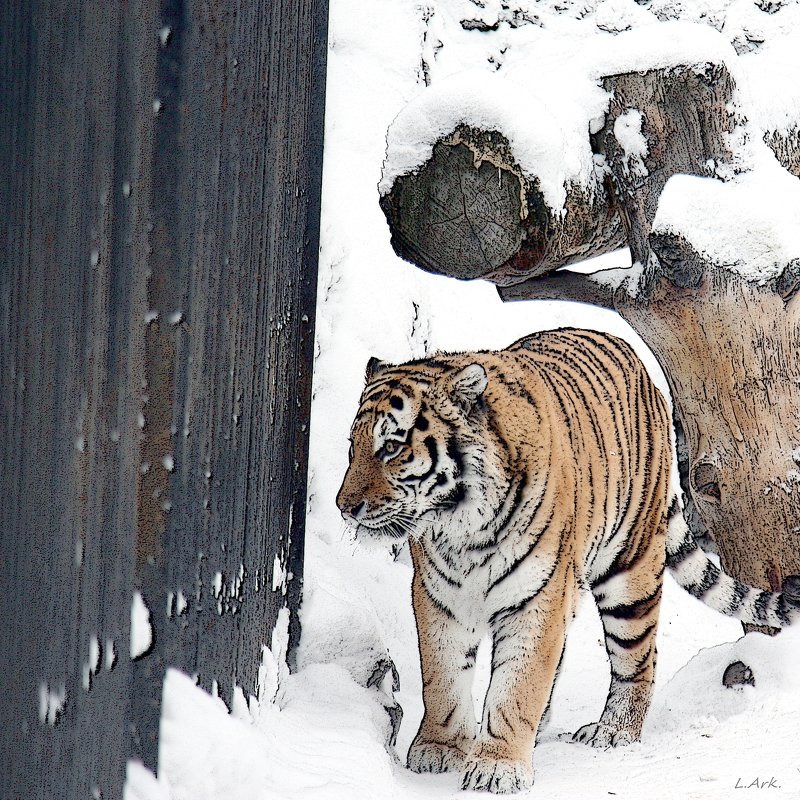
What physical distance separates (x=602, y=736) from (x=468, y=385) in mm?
1228

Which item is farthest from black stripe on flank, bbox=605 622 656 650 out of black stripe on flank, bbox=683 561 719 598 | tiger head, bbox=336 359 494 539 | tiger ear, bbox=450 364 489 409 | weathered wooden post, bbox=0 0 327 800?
weathered wooden post, bbox=0 0 327 800

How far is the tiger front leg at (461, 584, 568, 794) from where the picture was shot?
2963 millimetres

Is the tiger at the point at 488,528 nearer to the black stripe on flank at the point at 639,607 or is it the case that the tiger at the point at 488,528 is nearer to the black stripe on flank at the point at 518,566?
the black stripe on flank at the point at 518,566

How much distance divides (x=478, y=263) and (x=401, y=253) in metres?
0.26

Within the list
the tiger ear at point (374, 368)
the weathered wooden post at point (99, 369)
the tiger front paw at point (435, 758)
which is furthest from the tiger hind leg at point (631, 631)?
the weathered wooden post at point (99, 369)

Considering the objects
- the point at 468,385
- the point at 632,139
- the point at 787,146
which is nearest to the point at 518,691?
the point at 468,385

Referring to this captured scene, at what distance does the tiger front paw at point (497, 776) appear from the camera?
2.94m

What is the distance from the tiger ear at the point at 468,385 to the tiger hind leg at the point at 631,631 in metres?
1.00

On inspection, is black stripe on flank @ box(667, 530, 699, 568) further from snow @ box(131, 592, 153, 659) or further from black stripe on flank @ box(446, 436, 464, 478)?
snow @ box(131, 592, 153, 659)

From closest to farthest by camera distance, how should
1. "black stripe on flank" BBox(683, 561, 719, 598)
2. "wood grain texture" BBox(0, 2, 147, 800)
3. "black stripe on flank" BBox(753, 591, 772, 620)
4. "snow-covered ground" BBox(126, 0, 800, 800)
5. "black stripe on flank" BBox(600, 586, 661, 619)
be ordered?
1. "wood grain texture" BBox(0, 2, 147, 800)
2. "snow-covered ground" BBox(126, 0, 800, 800)
3. "black stripe on flank" BBox(753, 591, 772, 620)
4. "black stripe on flank" BBox(683, 561, 719, 598)
5. "black stripe on flank" BBox(600, 586, 661, 619)

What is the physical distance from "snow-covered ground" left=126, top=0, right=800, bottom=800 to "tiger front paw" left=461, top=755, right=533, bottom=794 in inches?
2.8

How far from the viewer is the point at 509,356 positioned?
3.45 metres

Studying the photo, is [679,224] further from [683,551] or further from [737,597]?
[683,551]

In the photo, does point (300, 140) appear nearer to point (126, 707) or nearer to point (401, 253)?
point (401, 253)
